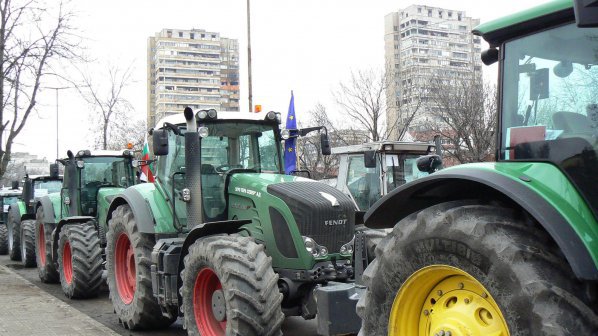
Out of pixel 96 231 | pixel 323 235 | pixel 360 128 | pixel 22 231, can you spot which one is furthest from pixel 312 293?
pixel 360 128

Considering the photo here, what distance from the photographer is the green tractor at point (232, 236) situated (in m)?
5.59

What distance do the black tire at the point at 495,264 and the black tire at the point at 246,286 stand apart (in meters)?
1.99

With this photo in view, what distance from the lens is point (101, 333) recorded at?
7430 millimetres

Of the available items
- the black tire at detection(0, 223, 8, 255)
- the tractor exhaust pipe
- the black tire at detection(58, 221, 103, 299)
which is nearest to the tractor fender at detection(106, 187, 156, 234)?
the tractor exhaust pipe

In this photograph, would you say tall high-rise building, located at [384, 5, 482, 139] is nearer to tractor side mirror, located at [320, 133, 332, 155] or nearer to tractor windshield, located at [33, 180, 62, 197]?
tractor windshield, located at [33, 180, 62, 197]

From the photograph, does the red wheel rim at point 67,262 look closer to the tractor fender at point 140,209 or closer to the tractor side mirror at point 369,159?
the tractor fender at point 140,209

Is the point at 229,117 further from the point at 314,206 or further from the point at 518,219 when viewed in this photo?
the point at 518,219

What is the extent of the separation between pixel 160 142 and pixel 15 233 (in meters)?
12.0

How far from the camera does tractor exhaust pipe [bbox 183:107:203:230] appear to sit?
6.88 meters

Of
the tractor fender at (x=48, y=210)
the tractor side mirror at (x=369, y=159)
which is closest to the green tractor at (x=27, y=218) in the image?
the tractor fender at (x=48, y=210)

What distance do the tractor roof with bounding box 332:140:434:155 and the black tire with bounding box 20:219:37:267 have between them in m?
7.67

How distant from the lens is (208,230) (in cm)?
650

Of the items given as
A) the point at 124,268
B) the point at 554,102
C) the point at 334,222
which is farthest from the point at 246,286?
the point at 124,268

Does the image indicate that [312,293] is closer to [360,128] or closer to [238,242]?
[238,242]
